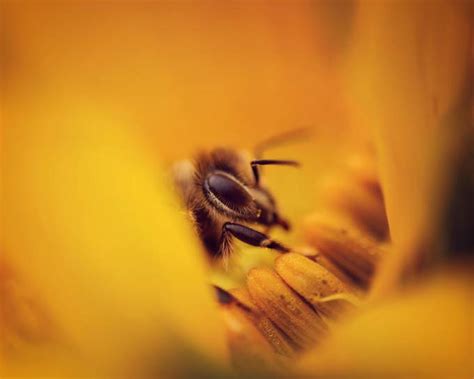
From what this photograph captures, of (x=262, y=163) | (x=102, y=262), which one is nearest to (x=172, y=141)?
(x=262, y=163)

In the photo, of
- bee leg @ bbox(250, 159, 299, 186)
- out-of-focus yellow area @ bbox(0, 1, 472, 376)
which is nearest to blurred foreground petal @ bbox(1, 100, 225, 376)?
out-of-focus yellow area @ bbox(0, 1, 472, 376)

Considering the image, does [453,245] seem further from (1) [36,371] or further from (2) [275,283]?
(1) [36,371]

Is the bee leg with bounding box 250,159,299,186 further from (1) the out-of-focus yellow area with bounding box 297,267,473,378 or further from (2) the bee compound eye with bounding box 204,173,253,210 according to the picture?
(1) the out-of-focus yellow area with bounding box 297,267,473,378

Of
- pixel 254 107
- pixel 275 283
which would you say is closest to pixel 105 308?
pixel 275 283

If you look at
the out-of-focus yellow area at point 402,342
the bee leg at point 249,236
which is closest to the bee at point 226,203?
the bee leg at point 249,236

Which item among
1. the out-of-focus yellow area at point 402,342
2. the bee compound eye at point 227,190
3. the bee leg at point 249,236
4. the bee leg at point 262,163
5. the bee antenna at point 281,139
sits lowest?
the out-of-focus yellow area at point 402,342

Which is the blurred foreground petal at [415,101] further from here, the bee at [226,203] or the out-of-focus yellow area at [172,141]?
the bee at [226,203]
